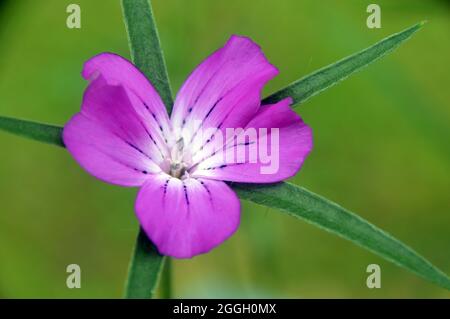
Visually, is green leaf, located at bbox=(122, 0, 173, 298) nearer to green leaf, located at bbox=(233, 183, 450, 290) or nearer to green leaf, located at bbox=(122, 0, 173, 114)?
green leaf, located at bbox=(122, 0, 173, 114)

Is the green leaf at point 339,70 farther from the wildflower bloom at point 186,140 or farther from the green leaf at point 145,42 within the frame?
the green leaf at point 145,42

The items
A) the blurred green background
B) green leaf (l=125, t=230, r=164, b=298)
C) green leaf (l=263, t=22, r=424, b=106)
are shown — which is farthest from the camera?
the blurred green background

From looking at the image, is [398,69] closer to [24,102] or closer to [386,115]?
[386,115]

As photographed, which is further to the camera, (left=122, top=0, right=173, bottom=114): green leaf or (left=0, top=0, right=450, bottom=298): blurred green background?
(left=0, top=0, right=450, bottom=298): blurred green background

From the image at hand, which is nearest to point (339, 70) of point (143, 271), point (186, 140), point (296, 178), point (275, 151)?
point (275, 151)

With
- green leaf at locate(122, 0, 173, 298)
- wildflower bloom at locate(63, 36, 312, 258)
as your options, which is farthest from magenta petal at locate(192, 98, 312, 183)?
green leaf at locate(122, 0, 173, 298)

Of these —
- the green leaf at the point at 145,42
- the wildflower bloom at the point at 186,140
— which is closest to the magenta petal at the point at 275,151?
the wildflower bloom at the point at 186,140
